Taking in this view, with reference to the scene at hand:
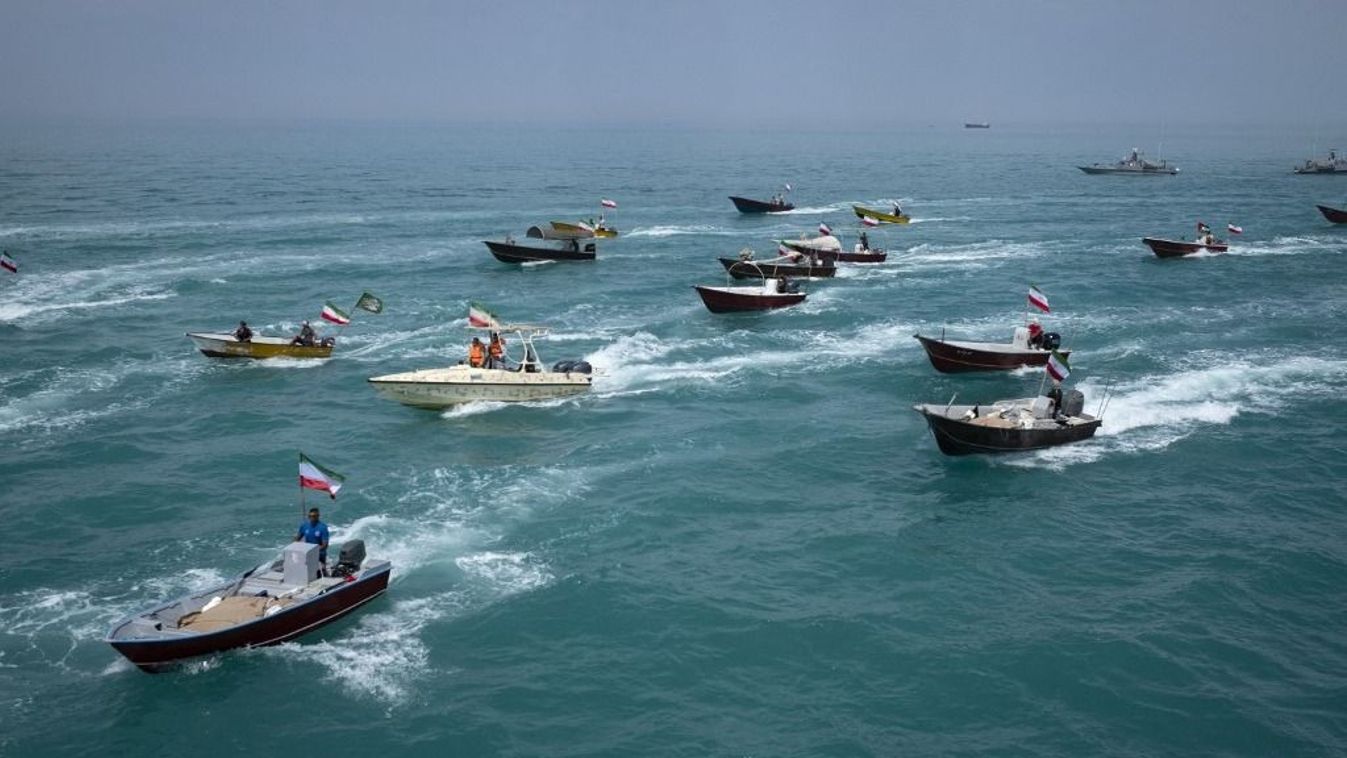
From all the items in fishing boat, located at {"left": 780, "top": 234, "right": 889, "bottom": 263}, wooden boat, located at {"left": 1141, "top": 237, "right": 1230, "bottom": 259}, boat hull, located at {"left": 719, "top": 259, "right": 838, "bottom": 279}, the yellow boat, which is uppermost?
the yellow boat

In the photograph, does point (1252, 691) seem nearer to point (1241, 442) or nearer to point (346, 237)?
point (1241, 442)

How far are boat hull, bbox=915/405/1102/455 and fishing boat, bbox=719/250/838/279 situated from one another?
3248cm

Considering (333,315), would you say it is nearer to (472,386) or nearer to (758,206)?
(472,386)

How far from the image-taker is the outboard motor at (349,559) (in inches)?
1113

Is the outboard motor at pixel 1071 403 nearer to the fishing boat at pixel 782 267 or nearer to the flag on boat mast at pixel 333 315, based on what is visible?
the fishing boat at pixel 782 267

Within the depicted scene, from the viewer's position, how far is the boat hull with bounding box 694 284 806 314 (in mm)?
63344

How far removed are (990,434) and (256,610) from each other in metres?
26.7

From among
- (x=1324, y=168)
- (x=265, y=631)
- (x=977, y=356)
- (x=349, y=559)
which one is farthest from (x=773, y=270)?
(x=1324, y=168)

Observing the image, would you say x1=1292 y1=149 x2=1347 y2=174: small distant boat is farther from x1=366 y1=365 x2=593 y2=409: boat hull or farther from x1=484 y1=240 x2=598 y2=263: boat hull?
x1=366 y1=365 x2=593 y2=409: boat hull

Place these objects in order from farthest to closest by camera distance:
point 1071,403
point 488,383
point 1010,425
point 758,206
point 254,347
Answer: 1. point 758,206
2. point 254,347
3. point 488,383
4. point 1071,403
5. point 1010,425

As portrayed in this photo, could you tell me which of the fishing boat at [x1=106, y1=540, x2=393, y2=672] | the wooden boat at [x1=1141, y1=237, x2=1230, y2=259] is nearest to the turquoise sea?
the fishing boat at [x1=106, y1=540, x2=393, y2=672]

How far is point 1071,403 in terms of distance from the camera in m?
41.2

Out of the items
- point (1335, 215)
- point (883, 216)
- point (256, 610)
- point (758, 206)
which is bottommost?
point (256, 610)

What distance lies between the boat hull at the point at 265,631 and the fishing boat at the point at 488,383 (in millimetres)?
17287
